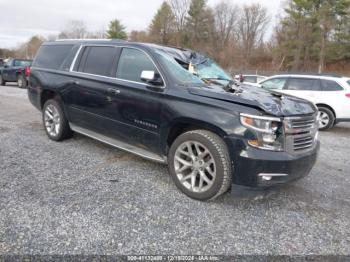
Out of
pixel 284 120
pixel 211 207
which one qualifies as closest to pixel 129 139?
pixel 211 207

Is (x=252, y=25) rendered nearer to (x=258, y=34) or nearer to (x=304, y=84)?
(x=258, y=34)

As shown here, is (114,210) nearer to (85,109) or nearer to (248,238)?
Answer: (248,238)

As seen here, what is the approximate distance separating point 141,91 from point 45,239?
205cm

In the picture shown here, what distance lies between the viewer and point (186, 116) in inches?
132

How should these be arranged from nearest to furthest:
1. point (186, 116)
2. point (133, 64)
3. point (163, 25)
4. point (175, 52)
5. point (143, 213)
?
point (143, 213)
point (186, 116)
point (133, 64)
point (175, 52)
point (163, 25)

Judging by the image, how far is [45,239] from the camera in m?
2.55

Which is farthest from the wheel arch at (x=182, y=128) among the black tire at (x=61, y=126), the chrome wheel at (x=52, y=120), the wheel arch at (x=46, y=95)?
the wheel arch at (x=46, y=95)

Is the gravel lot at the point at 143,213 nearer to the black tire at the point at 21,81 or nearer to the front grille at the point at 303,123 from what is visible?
the front grille at the point at 303,123

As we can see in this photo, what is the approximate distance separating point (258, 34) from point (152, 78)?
53169 millimetres

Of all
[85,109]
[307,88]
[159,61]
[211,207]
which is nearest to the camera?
[211,207]

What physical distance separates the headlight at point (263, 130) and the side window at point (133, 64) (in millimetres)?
1452

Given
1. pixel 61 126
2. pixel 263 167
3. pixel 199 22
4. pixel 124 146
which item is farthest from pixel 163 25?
pixel 263 167

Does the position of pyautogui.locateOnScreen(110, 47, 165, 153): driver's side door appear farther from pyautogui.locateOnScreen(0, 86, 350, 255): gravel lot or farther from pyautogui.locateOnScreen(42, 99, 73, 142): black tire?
pyautogui.locateOnScreen(42, 99, 73, 142): black tire

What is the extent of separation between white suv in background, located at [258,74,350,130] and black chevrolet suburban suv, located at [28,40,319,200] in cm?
522
